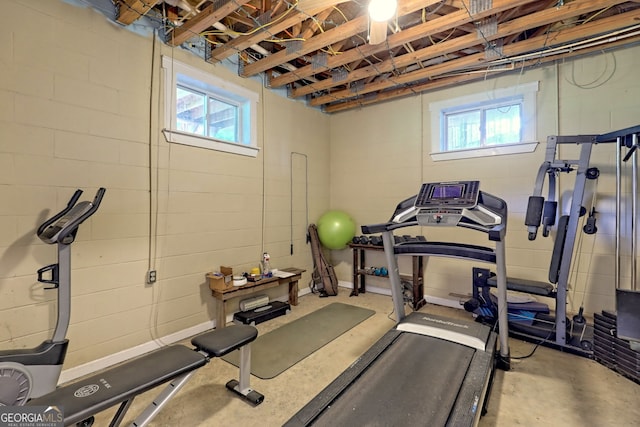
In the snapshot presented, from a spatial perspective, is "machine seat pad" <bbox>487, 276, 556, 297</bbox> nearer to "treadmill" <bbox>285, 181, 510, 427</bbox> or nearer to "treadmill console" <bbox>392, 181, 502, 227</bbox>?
"treadmill" <bbox>285, 181, 510, 427</bbox>

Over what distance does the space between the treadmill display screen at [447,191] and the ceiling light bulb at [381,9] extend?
1380mm

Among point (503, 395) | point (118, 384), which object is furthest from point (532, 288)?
point (118, 384)

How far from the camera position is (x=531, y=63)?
11.2ft

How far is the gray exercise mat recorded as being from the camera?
2570 mm

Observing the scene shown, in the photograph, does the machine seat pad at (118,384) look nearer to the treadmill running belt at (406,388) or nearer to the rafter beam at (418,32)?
the treadmill running belt at (406,388)

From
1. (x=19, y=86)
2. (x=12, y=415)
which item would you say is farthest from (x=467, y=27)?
(x=12, y=415)

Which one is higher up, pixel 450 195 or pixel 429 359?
pixel 450 195

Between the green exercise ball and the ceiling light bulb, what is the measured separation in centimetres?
296

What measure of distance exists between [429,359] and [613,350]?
5.50ft

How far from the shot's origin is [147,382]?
4.93 ft

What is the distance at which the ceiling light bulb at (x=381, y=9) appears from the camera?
1.80 m

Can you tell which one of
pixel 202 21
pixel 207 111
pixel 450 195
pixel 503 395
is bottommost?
pixel 503 395

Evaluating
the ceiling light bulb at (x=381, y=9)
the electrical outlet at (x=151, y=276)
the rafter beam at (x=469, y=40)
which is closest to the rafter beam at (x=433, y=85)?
the rafter beam at (x=469, y=40)

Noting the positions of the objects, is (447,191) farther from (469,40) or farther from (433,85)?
(433,85)
